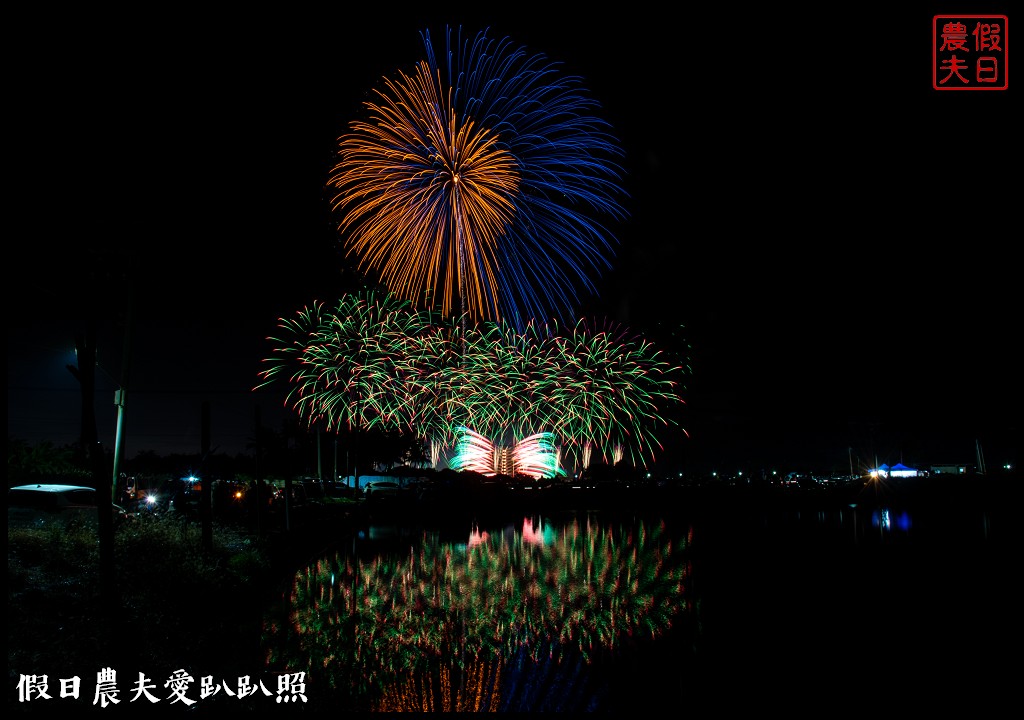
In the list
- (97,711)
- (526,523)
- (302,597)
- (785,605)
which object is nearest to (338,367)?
(526,523)

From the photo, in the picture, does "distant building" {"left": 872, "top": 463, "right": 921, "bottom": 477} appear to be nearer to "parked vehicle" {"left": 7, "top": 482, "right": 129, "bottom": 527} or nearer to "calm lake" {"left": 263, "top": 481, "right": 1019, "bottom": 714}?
"calm lake" {"left": 263, "top": 481, "right": 1019, "bottom": 714}

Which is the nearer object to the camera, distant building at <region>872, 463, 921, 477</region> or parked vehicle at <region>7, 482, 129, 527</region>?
parked vehicle at <region>7, 482, 129, 527</region>

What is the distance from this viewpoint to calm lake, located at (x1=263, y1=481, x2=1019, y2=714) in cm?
654

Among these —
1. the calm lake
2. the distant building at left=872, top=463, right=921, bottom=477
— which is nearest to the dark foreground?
the calm lake

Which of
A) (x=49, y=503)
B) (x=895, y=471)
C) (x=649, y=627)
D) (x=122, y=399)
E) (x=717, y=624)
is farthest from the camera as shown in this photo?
(x=895, y=471)

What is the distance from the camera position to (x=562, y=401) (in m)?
39.6

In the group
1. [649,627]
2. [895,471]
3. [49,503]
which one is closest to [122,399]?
[49,503]

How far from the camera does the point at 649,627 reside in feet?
30.5

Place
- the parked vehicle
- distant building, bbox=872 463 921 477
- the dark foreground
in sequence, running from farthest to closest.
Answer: distant building, bbox=872 463 921 477 < the parked vehicle < the dark foreground

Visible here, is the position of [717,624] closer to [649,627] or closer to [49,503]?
[649,627]

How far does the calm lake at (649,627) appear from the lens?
21.4ft

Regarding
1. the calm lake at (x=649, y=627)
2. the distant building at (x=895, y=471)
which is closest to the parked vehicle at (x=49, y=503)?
the calm lake at (x=649, y=627)

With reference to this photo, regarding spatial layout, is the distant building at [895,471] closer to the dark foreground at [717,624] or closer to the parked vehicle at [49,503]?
the dark foreground at [717,624]

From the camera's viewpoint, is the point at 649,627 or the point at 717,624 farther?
the point at 717,624
